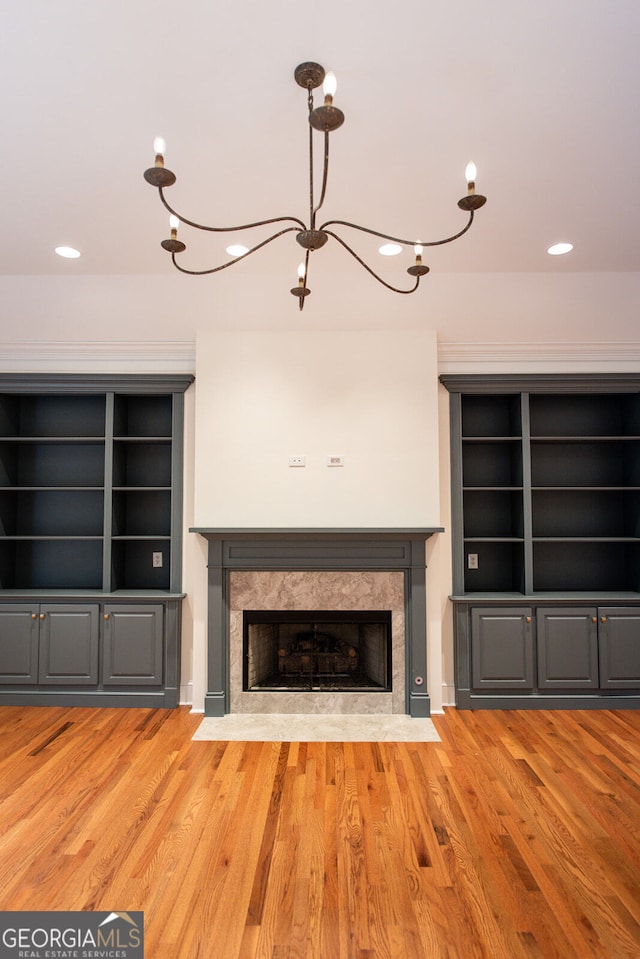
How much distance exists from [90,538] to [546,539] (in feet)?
11.3

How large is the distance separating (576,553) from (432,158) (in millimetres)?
3195

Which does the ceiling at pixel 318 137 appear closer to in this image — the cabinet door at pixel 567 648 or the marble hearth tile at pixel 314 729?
the cabinet door at pixel 567 648

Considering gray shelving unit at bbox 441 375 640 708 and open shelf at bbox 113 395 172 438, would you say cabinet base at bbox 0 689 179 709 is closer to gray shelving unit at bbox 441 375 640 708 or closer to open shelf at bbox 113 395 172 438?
open shelf at bbox 113 395 172 438

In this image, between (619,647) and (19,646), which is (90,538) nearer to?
(19,646)

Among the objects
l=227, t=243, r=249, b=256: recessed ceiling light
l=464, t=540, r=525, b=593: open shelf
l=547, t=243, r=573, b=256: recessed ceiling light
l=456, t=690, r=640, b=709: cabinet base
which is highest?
l=547, t=243, r=573, b=256: recessed ceiling light

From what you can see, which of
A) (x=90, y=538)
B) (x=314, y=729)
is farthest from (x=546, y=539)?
(x=90, y=538)

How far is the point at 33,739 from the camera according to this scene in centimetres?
350

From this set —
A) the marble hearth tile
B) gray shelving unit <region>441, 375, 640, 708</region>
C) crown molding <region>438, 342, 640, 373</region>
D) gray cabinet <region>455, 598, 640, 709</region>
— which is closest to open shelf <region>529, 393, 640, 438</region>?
gray shelving unit <region>441, 375, 640, 708</region>

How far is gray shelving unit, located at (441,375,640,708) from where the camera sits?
402cm

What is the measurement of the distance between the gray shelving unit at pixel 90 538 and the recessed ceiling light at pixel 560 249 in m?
2.77

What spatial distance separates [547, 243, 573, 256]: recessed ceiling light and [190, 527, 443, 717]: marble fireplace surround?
209cm

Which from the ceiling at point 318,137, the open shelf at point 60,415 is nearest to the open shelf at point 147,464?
the open shelf at point 60,415

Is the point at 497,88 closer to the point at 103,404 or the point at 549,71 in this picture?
the point at 549,71

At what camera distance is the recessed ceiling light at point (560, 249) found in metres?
3.61
